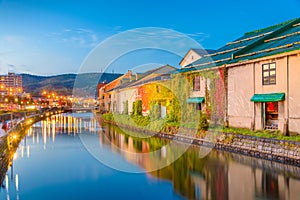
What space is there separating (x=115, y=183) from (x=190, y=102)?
1200 cm

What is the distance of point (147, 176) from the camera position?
41.4ft

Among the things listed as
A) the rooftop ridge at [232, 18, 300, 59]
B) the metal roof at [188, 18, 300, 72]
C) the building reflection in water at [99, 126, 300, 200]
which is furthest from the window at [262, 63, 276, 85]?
the building reflection in water at [99, 126, 300, 200]

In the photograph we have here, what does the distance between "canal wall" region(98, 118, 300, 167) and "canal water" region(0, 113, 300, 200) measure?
436 mm

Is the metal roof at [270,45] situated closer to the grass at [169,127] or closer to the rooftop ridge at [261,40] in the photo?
the rooftop ridge at [261,40]

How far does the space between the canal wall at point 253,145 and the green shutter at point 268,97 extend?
2196mm

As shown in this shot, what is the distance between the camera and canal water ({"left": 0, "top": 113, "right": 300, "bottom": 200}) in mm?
10211

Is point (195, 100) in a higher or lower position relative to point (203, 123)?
higher

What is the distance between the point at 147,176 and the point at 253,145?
17.8ft

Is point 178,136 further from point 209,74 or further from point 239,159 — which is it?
point 239,159

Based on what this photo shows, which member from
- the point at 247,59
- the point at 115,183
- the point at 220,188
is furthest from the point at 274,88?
the point at 115,183

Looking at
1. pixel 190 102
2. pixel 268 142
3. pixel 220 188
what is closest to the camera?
pixel 220 188

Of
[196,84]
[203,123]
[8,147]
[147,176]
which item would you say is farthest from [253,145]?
[8,147]

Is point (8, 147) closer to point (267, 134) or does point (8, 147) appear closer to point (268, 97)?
point (267, 134)

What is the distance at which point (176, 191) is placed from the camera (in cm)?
1052
